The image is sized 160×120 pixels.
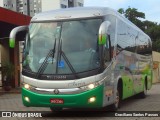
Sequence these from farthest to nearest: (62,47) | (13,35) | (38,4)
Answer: (38,4), (13,35), (62,47)

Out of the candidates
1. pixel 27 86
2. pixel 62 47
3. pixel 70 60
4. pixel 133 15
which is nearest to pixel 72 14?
pixel 62 47

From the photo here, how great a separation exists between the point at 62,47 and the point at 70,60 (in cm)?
48

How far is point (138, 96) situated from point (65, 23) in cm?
942

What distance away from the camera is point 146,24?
3378 inches

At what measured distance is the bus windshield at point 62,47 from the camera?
38.1 ft

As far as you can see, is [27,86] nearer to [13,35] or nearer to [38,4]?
A: [13,35]

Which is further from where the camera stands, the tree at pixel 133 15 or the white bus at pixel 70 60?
the tree at pixel 133 15

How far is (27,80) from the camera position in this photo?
38.9 feet

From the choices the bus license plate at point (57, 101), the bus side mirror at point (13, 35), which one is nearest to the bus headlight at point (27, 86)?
the bus license plate at point (57, 101)

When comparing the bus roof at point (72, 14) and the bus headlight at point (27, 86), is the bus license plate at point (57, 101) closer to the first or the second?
the bus headlight at point (27, 86)

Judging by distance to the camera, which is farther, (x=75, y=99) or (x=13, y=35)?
(x=13, y=35)

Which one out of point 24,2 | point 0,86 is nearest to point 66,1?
point 24,2

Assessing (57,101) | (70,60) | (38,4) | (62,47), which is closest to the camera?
(57,101)

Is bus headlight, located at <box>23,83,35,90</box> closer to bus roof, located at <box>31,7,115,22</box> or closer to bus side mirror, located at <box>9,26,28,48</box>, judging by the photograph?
bus side mirror, located at <box>9,26,28,48</box>
